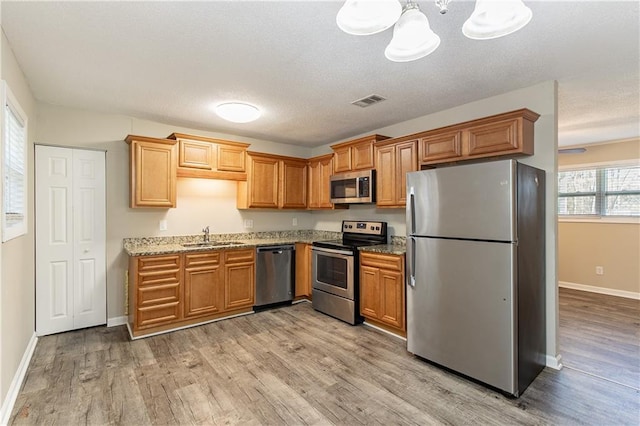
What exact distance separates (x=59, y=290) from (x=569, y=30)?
523cm

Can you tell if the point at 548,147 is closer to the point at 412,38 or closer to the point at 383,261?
the point at 383,261

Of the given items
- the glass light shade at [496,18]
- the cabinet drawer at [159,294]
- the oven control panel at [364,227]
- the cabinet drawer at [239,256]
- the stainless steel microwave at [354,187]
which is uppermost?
the glass light shade at [496,18]

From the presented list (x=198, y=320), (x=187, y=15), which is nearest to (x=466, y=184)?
(x=187, y=15)

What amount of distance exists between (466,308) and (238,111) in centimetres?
285

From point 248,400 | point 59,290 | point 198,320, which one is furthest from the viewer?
point 198,320

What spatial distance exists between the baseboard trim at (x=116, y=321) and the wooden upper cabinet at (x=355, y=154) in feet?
11.0

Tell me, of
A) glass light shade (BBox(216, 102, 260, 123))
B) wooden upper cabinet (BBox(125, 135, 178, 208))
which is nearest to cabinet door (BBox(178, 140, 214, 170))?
wooden upper cabinet (BBox(125, 135, 178, 208))

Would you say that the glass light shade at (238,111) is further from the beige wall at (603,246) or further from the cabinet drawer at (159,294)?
the beige wall at (603,246)

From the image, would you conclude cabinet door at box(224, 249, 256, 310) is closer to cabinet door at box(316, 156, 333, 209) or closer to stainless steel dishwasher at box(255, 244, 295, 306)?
stainless steel dishwasher at box(255, 244, 295, 306)

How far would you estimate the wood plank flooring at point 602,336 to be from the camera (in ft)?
9.12

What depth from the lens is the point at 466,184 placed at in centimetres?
257

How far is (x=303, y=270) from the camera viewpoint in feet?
15.6

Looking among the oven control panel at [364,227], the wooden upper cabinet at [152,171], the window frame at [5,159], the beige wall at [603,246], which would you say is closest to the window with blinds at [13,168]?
the window frame at [5,159]

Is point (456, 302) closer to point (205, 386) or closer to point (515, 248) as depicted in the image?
point (515, 248)
